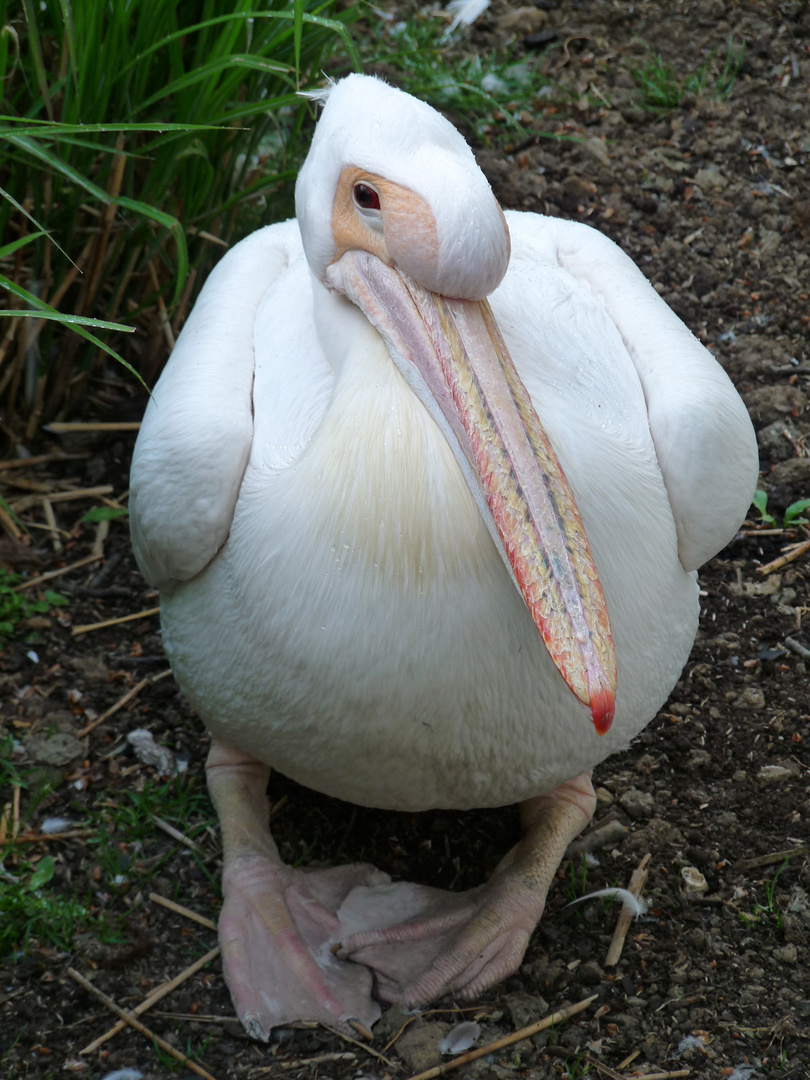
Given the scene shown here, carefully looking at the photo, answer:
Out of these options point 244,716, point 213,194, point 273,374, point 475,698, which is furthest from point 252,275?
point 475,698

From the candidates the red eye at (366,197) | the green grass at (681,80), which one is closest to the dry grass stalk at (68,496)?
the red eye at (366,197)

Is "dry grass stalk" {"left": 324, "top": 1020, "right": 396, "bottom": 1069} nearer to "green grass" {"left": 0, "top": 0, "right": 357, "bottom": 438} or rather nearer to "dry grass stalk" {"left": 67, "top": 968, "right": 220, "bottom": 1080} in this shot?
"dry grass stalk" {"left": 67, "top": 968, "right": 220, "bottom": 1080}

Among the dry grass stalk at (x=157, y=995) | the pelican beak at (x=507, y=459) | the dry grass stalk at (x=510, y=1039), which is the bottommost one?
the dry grass stalk at (x=157, y=995)

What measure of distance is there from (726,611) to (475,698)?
3.98 feet

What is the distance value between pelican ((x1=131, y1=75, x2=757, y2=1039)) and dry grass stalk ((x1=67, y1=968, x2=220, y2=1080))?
0.14 m

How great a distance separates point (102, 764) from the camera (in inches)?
107

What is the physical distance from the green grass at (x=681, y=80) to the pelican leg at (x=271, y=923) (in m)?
2.80

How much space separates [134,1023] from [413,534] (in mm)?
1065

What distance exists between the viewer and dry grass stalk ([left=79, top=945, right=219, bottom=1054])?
2.17m

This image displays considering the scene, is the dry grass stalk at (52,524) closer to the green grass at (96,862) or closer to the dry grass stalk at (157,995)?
the green grass at (96,862)

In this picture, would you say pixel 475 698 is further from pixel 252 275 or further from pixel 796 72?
pixel 796 72

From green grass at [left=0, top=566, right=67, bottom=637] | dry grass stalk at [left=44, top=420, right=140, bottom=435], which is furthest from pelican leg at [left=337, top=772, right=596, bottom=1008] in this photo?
dry grass stalk at [left=44, top=420, right=140, bottom=435]

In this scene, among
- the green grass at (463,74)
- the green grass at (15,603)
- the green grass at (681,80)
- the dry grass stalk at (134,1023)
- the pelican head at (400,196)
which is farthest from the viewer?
the green grass at (681,80)

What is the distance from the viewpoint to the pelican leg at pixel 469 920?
7.48 ft
